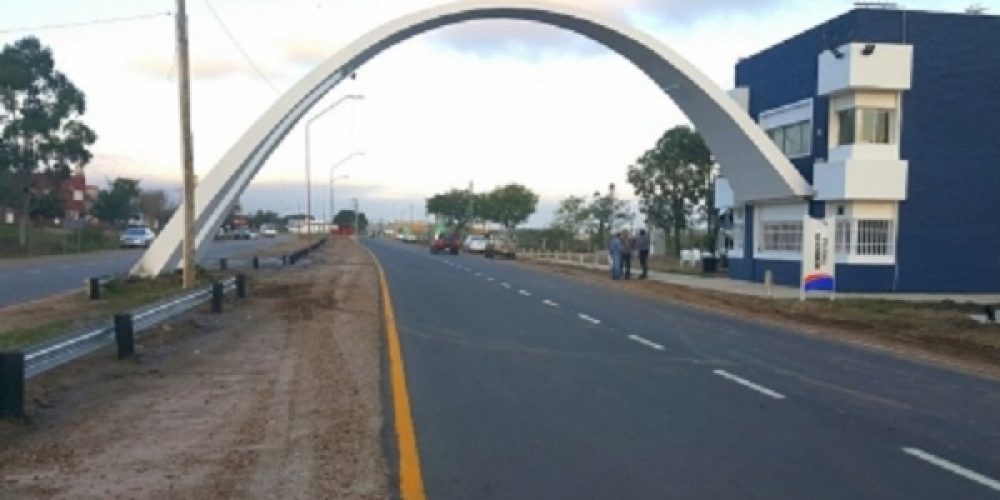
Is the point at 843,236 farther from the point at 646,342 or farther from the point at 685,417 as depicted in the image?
the point at 685,417

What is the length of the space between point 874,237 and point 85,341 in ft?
96.9

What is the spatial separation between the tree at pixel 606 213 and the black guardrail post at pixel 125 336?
7632 cm

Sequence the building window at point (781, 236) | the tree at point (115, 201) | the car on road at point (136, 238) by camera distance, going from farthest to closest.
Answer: the tree at point (115, 201), the car on road at point (136, 238), the building window at point (781, 236)

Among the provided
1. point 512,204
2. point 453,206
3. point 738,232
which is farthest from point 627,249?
point 453,206

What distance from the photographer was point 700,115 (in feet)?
144

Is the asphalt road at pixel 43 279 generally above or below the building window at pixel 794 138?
below

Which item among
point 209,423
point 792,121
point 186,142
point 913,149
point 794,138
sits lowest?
point 209,423

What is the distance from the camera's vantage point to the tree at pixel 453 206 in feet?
522

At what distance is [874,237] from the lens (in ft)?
118

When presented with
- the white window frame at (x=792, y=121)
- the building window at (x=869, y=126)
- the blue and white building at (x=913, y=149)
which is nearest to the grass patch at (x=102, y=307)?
the blue and white building at (x=913, y=149)

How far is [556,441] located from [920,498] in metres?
2.95

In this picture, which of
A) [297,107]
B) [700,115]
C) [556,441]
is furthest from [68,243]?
[556,441]

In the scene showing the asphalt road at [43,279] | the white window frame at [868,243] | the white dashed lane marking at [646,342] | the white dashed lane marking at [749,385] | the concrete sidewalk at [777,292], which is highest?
the white window frame at [868,243]

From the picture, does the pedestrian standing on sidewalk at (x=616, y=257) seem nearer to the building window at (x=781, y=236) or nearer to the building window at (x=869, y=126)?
the building window at (x=781, y=236)
